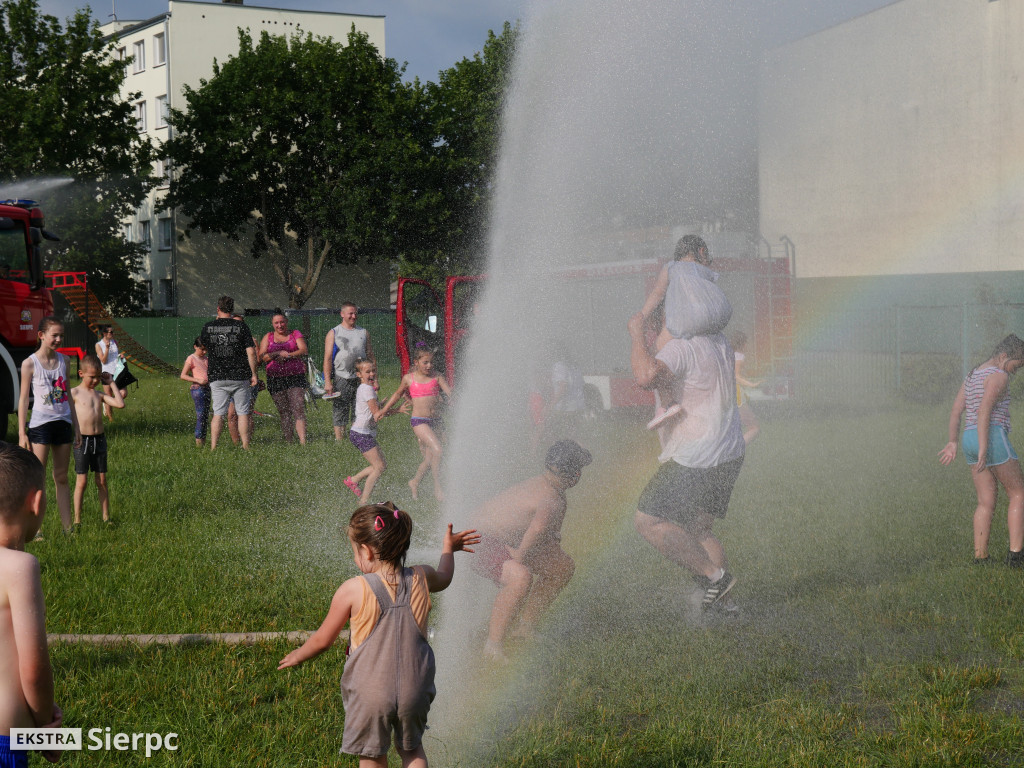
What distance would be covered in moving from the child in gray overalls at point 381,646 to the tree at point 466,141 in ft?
125

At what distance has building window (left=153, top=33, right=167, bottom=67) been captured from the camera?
49688mm

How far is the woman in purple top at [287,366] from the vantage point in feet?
44.6

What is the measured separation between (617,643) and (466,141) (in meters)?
38.8

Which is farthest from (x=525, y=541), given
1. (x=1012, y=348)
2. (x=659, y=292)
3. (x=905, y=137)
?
(x=905, y=137)

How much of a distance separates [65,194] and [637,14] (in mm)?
38478

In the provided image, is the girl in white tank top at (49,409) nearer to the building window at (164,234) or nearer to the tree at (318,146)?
the tree at (318,146)

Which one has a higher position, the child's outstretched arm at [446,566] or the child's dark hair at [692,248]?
the child's dark hair at [692,248]

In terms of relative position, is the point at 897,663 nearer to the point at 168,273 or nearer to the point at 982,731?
the point at 982,731

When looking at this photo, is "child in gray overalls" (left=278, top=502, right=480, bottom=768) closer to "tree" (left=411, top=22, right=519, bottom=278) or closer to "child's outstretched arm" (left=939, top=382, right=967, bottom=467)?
"child's outstretched arm" (left=939, top=382, right=967, bottom=467)

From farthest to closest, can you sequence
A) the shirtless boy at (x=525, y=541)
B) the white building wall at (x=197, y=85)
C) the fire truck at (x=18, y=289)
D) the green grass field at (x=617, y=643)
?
the white building wall at (x=197, y=85) < the fire truck at (x=18, y=289) < the shirtless boy at (x=525, y=541) < the green grass field at (x=617, y=643)

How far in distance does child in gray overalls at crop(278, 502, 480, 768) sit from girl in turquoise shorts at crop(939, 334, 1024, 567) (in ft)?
16.6

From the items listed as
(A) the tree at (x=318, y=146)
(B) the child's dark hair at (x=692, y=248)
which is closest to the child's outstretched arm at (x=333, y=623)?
(B) the child's dark hair at (x=692, y=248)

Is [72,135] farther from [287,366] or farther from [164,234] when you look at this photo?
[287,366]

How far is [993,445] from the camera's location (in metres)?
6.95
